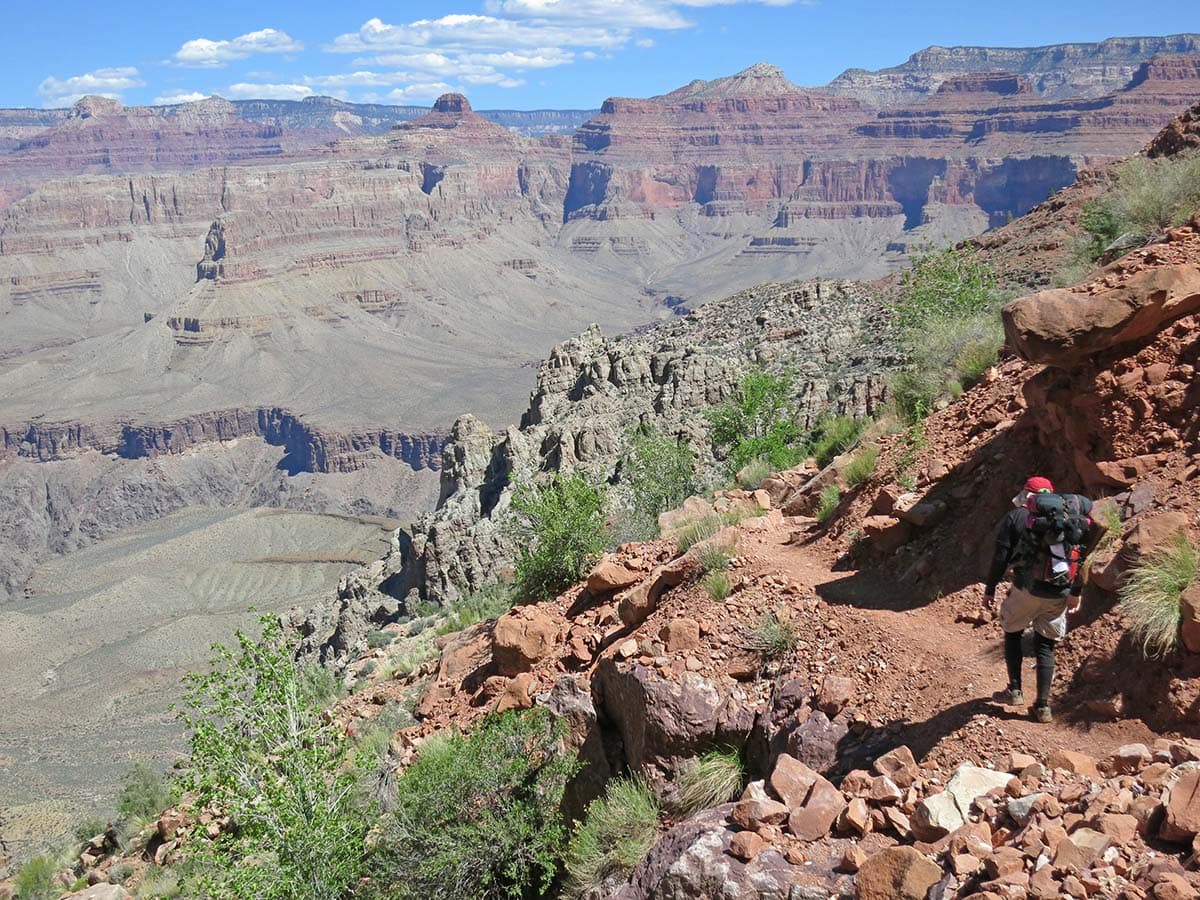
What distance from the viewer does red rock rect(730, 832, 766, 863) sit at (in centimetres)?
652

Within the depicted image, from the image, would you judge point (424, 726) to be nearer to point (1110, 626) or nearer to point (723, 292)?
point (1110, 626)

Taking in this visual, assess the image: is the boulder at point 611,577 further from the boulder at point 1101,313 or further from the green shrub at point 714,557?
the boulder at point 1101,313

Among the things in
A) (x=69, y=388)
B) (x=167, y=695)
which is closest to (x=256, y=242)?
(x=69, y=388)

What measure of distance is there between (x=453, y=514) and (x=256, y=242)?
16491 centimetres

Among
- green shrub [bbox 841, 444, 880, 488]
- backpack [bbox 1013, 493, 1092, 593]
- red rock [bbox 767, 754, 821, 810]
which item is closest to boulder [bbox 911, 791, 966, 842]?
red rock [bbox 767, 754, 821, 810]

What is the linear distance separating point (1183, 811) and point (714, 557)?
18.9ft

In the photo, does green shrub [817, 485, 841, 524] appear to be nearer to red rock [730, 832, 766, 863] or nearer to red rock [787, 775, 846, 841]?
red rock [787, 775, 846, 841]

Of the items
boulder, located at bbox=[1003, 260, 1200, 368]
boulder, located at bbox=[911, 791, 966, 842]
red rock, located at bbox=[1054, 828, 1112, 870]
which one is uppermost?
boulder, located at bbox=[1003, 260, 1200, 368]

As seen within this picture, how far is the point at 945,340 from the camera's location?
14.8 metres

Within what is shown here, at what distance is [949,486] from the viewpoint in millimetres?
10195

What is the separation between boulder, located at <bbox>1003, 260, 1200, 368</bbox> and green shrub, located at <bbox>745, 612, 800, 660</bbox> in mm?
3367

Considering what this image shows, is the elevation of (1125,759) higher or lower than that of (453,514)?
higher

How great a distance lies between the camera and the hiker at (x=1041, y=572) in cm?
717

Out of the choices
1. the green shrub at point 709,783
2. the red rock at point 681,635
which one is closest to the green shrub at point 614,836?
the green shrub at point 709,783
